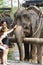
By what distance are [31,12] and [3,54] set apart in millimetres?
3688

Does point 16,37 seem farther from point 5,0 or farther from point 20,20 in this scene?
point 5,0

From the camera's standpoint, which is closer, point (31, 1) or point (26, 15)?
point (26, 15)

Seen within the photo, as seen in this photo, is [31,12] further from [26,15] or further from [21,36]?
[21,36]

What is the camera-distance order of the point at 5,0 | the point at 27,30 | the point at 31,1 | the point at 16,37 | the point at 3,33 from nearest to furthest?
1. the point at 3,33
2. the point at 16,37
3. the point at 27,30
4. the point at 31,1
5. the point at 5,0

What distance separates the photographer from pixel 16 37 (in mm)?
9891

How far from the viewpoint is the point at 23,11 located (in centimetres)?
1089

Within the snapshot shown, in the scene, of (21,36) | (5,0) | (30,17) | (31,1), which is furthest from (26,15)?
(5,0)

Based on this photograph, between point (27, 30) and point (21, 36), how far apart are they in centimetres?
66

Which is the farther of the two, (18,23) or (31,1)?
(31,1)

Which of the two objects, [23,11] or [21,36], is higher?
[23,11]

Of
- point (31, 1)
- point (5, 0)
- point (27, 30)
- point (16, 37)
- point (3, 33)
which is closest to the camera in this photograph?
point (3, 33)

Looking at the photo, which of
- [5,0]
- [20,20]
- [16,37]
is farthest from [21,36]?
[5,0]

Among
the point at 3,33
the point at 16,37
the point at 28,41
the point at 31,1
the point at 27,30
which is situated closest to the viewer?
the point at 3,33

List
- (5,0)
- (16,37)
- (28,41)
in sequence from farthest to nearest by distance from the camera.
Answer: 1. (5,0)
2. (16,37)
3. (28,41)
